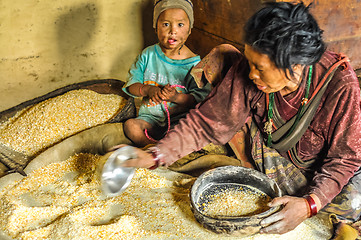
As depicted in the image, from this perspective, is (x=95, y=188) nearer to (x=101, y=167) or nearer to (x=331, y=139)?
(x=101, y=167)

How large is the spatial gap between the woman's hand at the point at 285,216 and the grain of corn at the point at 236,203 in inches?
8.0

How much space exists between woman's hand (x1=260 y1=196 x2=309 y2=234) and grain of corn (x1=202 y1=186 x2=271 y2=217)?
20cm

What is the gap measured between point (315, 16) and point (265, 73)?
3.94 ft

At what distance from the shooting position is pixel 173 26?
276 centimetres

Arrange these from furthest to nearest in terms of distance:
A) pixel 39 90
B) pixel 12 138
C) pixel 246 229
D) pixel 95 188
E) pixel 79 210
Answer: pixel 39 90, pixel 12 138, pixel 95 188, pixel 79 210, pixel 246 229

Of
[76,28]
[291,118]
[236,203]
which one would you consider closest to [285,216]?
[236,203]

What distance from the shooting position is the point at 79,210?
2039 millimetres

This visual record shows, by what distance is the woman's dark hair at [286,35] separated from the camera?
62.5 inches

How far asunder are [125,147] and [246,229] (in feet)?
2.25

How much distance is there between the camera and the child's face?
2.76 m

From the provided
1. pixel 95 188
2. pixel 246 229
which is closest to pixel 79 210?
pixel 95 188

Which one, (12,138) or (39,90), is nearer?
(12,138)

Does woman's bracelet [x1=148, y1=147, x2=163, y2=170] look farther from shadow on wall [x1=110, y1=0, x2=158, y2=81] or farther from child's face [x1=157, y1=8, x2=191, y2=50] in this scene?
shadow on wall [x1=110, y1=0, x2=158, y2=81]

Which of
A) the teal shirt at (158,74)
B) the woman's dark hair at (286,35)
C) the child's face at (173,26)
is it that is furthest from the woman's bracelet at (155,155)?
the child's face at (173,26)
